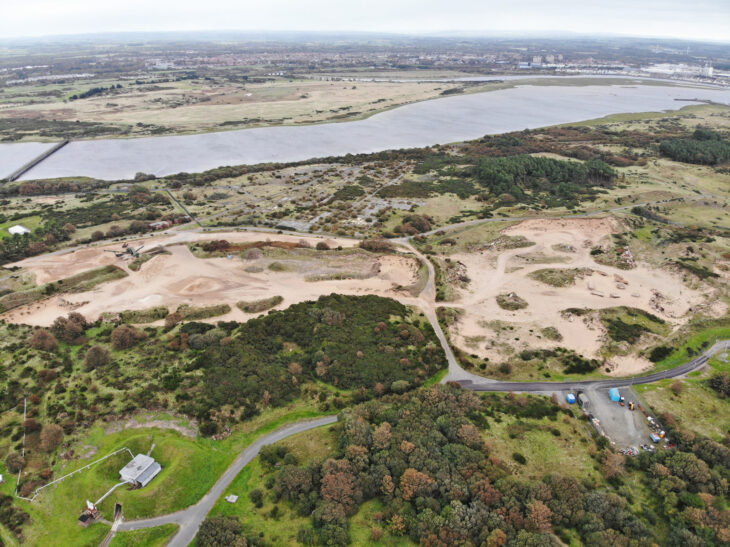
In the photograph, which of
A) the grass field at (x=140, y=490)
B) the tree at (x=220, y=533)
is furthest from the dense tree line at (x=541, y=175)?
the tree at (x=220, y=533)

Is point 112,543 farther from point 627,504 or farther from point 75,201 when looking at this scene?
point 75,201

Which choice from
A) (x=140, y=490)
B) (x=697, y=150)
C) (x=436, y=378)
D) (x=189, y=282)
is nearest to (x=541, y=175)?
(x=697, y=150)

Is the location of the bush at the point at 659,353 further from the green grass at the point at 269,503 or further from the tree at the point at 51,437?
the tree at the point at 51,437

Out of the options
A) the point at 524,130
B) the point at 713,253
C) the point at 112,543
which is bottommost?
the point at 112,543

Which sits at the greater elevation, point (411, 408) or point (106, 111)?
point (106, 111)

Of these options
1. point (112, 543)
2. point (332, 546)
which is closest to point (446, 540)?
point (332, 546)

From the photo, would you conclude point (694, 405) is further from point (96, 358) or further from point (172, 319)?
point (96, 358)

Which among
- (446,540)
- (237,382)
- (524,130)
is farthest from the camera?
(524,130)
